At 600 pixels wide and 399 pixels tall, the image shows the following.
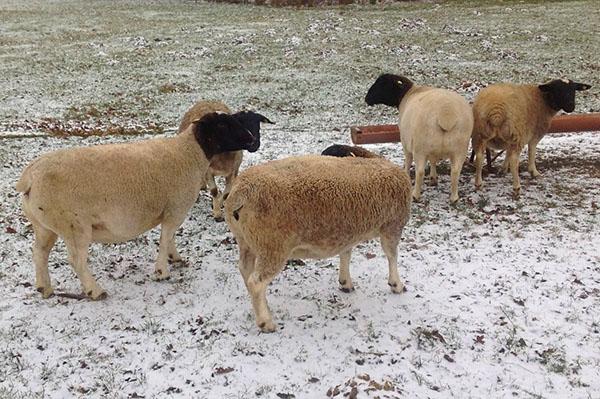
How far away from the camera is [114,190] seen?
18.9 feet

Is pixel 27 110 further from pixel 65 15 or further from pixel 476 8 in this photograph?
pixel 476 8

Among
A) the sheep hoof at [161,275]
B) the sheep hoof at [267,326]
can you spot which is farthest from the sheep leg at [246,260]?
the sheep hoof at [161,275]

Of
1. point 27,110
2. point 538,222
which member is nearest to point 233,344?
point 538,222

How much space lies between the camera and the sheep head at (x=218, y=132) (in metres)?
6.74

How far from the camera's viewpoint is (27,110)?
47.0 feet

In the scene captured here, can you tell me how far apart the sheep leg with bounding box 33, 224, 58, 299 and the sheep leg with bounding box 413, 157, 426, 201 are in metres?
5.12

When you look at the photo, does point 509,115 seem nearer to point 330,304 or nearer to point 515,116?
point 515,116

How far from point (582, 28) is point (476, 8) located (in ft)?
21.5

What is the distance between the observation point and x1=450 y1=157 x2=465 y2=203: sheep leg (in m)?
8.23

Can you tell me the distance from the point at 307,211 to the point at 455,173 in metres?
3.95

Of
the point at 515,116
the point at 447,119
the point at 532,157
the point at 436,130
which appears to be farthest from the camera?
the point at 532,157

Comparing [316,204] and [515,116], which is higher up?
[515,116]

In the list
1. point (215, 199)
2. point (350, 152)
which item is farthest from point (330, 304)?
point (215, 199)

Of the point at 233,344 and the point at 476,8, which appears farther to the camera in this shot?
the point at 476,8
